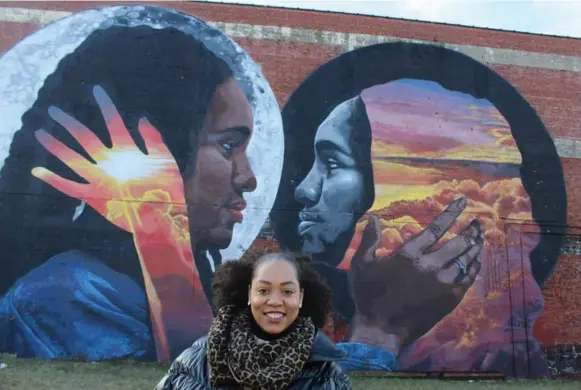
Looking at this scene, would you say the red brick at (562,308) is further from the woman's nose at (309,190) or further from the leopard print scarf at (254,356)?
the leopard print scarf at (254,356)

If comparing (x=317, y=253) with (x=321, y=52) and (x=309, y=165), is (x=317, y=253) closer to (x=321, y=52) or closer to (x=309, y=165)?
(x=309, y=165)

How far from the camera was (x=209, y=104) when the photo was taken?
10906mm

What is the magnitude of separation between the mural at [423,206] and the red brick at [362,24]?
0.40 meters

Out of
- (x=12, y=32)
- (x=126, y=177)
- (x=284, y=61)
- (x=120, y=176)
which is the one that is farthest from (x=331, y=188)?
(x=12, y=32)

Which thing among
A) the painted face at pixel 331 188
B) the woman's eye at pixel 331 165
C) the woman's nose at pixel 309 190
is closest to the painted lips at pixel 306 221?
the painted face at pixel 331 188

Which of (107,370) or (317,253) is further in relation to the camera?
(317,253)

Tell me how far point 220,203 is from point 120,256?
2.05 metres

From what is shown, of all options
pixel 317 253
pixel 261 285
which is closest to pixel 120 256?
pixel 317 253

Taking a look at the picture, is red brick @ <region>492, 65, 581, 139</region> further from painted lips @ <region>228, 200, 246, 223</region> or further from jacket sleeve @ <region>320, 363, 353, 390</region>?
jacket sleeve @ <region>320, 363, 353, 390</region>

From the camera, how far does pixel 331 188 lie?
10.9 meters

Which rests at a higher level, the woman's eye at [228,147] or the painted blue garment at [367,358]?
the woman's eye at [228,147]

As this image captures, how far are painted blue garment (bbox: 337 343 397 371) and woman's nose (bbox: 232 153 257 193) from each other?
3413 mm

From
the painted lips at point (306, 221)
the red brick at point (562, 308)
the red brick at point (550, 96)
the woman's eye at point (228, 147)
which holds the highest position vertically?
the red brick at point (550, 96)

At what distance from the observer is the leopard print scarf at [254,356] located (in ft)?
6.43
